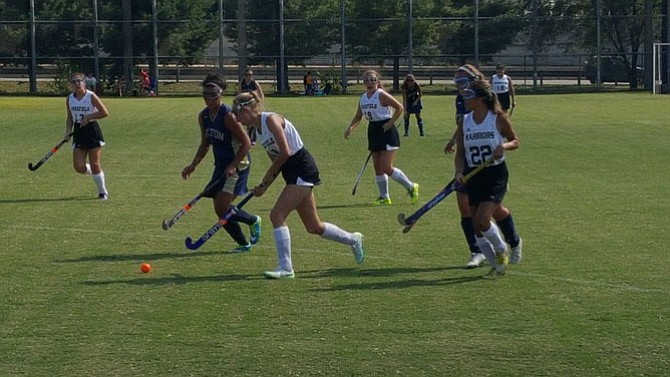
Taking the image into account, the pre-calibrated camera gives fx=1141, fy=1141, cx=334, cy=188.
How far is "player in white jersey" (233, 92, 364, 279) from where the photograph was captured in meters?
10.4

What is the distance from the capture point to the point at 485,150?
10.3 metres

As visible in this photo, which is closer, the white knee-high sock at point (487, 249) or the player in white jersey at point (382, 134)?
the white knee-high sock at point (487, 249)

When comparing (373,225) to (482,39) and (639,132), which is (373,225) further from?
(482,39)

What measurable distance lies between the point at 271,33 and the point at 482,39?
42.0ft

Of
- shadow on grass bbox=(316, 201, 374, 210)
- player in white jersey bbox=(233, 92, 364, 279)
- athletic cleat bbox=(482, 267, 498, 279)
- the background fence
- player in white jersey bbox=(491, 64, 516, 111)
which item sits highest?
the background fence

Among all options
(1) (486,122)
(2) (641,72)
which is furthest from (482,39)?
(1) (486,122)

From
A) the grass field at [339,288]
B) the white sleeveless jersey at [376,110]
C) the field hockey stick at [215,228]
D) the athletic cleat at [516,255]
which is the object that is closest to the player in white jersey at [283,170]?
the grass field at [339,288]

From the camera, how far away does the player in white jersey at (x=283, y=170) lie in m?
10.4

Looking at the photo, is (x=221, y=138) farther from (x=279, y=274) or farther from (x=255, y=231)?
(x=279, y=274)

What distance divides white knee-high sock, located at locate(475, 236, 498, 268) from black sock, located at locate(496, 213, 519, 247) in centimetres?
40

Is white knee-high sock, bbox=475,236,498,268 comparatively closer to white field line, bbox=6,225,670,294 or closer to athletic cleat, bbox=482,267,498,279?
athletic cleat, bbox=482,267,498,279

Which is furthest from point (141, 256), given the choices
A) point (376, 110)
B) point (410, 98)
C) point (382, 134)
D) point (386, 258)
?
point (410, 98)

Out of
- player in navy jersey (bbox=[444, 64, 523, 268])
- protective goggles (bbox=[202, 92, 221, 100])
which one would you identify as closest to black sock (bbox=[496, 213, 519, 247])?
player in navy jersey (bbox=[444, 64, 523, 268])

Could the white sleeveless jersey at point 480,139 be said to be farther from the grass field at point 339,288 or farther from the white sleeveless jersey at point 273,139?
the white sleeveless jersey at point 273,139
